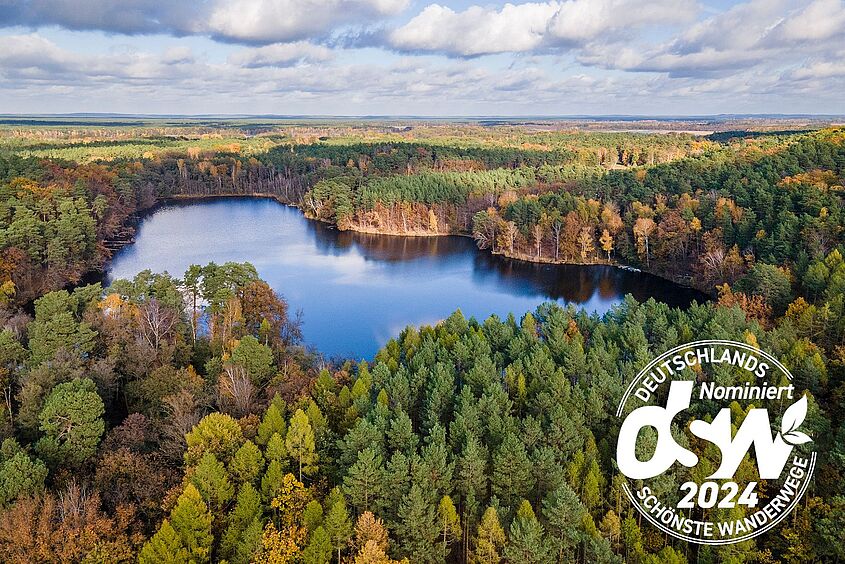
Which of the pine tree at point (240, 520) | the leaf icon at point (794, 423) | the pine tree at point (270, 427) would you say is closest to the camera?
the pine tree at point (240, 520)

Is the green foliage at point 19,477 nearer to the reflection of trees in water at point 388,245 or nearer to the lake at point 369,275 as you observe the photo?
the lake at point 369,275

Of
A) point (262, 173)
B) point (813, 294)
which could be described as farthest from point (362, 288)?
point (262, 173)

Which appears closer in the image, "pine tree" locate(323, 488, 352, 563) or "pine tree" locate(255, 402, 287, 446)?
"pine tree" locate(323, 488, 352, 563)

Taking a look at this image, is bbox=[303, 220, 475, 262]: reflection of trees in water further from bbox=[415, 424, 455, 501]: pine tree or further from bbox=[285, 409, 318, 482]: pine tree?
bbox=[415, 424, 455, 501]: pine tree

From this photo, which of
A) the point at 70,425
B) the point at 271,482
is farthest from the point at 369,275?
the point at 271,482

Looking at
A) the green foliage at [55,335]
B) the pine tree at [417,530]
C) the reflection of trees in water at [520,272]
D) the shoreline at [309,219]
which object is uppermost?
the green foliage at [55,335]

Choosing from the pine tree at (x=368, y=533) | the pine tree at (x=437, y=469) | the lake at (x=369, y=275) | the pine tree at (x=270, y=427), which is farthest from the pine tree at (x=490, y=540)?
the lake at (x=369, y=275)

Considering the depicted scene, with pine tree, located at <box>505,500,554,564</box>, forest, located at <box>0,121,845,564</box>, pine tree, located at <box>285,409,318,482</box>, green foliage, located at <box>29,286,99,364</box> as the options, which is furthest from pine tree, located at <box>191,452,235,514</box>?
green foliage, located at <box>29,286,99,364</box>
